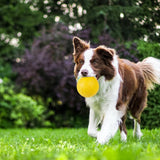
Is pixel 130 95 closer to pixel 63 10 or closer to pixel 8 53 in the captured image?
pixel 63 10

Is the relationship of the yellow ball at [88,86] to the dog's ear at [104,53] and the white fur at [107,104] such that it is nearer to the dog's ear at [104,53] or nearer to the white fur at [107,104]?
the white fur at [107,104]

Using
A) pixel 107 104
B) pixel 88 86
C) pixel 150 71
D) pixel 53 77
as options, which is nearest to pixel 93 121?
pixel 107 104

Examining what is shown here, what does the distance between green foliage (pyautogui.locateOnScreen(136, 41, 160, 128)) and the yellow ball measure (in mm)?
3451

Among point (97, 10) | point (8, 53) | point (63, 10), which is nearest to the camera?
point (63, 10)

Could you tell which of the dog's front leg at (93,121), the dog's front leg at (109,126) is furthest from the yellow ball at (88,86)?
the dog's front leg at (93,121)

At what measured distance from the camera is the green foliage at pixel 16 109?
11797 millimetres

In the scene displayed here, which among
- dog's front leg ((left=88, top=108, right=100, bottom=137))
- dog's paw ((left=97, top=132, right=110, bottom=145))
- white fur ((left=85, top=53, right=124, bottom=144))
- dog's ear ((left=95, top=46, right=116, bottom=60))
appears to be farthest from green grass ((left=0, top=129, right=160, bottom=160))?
dog's ear ((left=95, top=46, right=116, bottom=60))

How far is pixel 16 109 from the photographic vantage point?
469 inches

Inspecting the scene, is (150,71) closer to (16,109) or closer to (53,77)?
(53,77)

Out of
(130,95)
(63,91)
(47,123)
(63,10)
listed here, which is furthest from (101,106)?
(47,123)

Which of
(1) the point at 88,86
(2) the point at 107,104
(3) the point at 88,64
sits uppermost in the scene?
(3) the point at 88,64

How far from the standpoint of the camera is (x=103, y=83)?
477 cm

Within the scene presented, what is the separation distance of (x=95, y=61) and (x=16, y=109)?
26.2ft

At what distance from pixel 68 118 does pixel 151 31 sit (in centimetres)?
712
